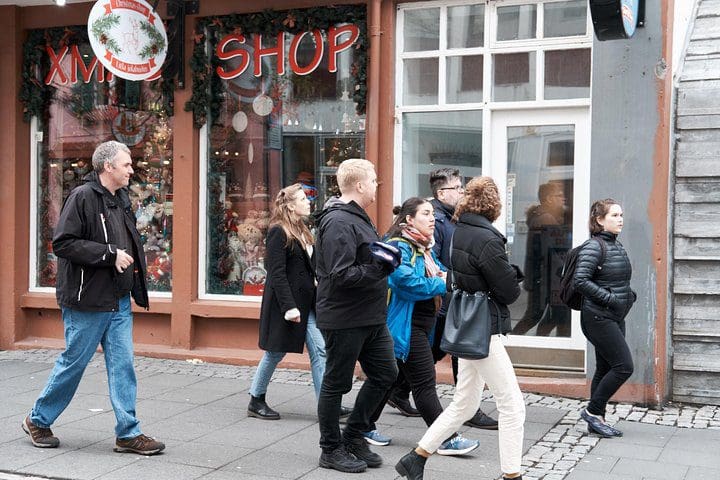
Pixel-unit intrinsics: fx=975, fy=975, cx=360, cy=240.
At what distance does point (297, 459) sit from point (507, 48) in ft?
14.7

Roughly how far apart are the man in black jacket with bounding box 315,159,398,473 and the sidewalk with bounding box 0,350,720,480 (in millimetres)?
239

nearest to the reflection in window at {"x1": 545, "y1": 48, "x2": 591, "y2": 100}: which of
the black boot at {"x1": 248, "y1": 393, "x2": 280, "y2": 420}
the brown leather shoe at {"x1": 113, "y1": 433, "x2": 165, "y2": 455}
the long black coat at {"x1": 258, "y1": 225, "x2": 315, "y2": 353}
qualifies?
the long black coat at {"x1": 258, "y1": 225, "x2": 315, "y2": 353}

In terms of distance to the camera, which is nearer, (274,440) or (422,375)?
(422,375)

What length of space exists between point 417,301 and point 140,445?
2037 mm

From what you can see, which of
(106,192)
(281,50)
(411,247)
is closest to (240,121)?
(281,50)

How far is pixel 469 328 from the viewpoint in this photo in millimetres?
5445

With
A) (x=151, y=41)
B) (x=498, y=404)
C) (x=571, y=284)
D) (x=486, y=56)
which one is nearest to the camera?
(x=498, y=404)

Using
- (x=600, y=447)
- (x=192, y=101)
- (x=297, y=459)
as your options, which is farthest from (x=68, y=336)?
(x=192, y=101)

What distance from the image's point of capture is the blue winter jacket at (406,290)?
20.4 ft

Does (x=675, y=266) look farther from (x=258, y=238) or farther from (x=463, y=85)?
(x=258, y=238)

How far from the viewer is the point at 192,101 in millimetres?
10008

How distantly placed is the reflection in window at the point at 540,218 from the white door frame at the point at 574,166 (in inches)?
2.3

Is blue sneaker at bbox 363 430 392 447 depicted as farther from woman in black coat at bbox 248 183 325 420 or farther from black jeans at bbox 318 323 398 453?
woman in black coat at bbox 248 183 325 420

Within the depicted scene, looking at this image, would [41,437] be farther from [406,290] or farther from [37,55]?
[37,55]
